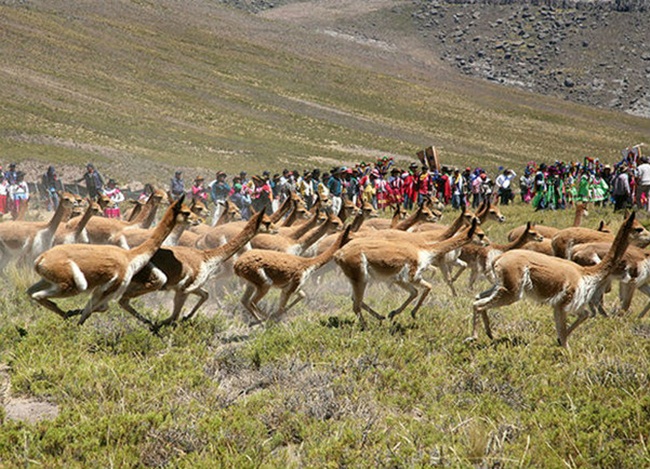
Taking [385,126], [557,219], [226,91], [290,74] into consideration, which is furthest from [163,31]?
[557,219]

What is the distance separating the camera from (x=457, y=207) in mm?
27312

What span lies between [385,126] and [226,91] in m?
16.9

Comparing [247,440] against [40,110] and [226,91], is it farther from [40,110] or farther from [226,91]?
[226,91]

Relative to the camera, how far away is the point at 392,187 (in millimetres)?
26875

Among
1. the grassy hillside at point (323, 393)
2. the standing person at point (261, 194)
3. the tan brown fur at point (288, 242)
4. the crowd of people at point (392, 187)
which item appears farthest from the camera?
the standing person at point (261, 194)

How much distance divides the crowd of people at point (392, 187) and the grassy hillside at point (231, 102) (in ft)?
35.5

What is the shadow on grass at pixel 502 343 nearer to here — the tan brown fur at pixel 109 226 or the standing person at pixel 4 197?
the tan brown fur at pixel 109 226

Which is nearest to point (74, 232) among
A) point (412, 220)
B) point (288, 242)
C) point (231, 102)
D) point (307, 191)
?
point (288, 242)

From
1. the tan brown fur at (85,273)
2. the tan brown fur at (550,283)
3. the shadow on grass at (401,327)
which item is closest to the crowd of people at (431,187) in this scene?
the shadow on grass at (401,327)

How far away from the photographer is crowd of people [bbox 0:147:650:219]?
21.4 m

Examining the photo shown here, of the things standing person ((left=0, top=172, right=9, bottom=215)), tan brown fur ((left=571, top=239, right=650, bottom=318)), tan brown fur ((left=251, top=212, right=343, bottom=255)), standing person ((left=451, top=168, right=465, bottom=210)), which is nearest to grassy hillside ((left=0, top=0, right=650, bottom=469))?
tan brown fur ((left=571, top=239, right=650, bottom=318))

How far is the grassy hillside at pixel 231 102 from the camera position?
150 feet

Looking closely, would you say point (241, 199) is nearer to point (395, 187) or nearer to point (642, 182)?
point (395, 187)

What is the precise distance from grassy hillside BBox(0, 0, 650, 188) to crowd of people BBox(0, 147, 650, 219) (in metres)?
10.8
